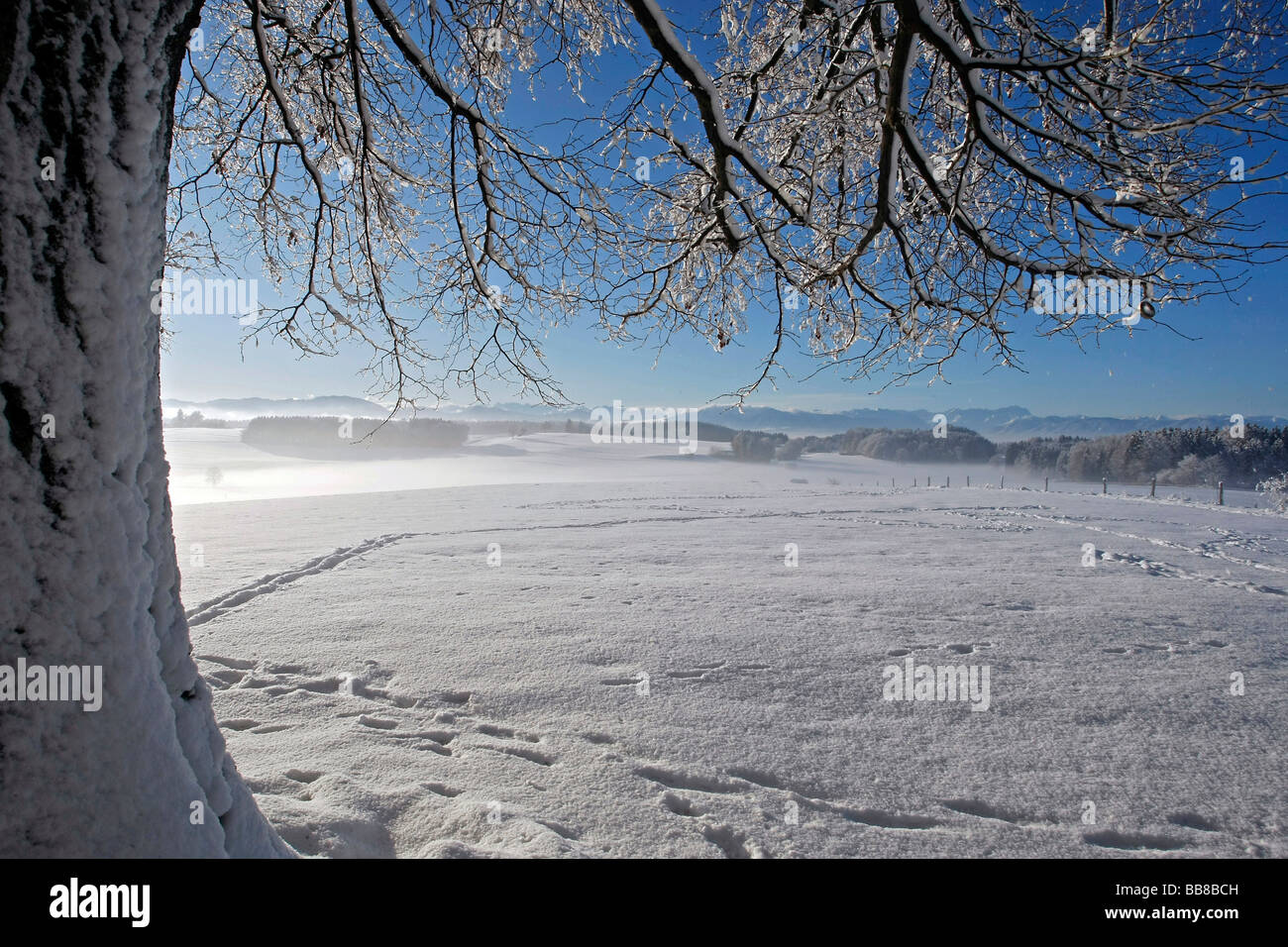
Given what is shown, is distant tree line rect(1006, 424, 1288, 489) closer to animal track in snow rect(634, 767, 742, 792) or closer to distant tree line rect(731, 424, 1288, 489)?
distant tree line rect(731, 424, 1288, 489)

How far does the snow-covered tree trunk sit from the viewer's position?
1.21 metres

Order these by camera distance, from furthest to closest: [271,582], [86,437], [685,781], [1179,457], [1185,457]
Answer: [1179,457] < [1185,457] < [271,582] < [685,781] < [86,437]

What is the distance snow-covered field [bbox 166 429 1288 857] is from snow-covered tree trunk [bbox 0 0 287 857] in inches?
41.7

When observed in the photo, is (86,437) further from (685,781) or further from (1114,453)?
(1114,453)

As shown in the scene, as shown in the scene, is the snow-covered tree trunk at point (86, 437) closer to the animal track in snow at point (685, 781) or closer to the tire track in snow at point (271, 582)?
the animal track in snow at point (685, 781)

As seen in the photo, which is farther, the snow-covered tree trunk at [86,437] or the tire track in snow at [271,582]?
the tire track in snow at [271,582]

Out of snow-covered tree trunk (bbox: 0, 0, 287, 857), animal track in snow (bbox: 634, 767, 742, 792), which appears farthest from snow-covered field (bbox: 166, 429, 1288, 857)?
snow-covered tree trunk (bbox: 0, 0, 287, 857)

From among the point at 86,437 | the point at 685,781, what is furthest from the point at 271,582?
the point at 86,437

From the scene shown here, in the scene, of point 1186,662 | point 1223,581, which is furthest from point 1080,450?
point 1186,662

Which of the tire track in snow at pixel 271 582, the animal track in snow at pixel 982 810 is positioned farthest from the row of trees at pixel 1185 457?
the tire track in snow at pixel 271 582

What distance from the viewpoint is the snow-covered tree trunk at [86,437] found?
3.98ft

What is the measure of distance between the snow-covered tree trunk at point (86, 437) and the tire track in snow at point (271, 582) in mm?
3498

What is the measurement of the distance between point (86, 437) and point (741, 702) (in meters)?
3.33

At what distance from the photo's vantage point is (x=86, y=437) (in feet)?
4.35
